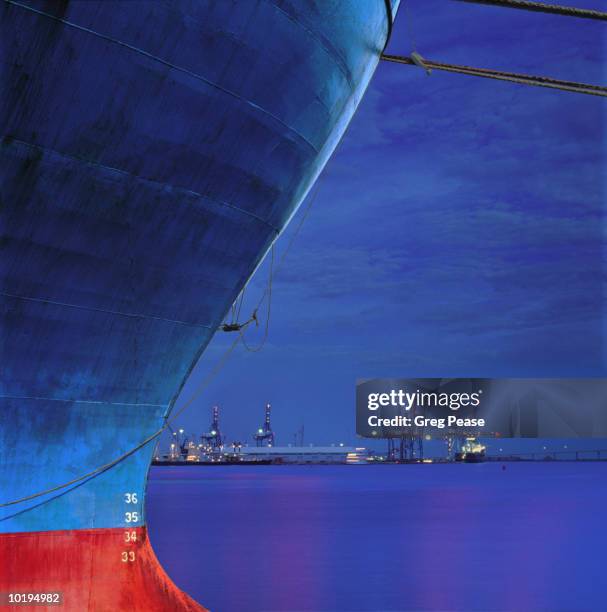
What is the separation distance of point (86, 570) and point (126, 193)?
4465 mm

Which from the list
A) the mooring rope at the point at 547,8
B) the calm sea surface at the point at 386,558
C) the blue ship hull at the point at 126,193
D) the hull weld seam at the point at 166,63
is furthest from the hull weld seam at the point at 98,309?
the calm sea surface at the point at 386,558

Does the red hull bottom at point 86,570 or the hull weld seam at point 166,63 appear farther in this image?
the red hull bottom at point 86,570

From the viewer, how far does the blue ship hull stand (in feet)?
25.9

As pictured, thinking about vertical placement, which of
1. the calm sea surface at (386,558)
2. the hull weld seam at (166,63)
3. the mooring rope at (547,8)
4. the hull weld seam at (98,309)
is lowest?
the calm sea surface at (386,558)

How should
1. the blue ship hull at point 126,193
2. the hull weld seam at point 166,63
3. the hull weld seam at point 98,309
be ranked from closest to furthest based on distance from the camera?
1. the hull weld seam at point 166,63
2. the blue ship hull at point 126,193
3. the hull weld seam at point 98,309

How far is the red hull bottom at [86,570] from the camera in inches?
357

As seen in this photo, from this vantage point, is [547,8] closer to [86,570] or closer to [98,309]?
[98,309]

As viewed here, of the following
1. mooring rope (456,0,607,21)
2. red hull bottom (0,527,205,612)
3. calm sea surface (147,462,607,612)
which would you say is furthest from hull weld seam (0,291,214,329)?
calm sea surface (147,462,607,612)

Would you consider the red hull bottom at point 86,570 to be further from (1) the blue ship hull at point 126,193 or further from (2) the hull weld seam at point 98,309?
(2) the hull weld seam at point 98,309

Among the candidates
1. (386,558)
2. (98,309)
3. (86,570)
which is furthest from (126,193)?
(386,558)

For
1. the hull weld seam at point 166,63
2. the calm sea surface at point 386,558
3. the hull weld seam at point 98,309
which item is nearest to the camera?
the hull weld seam at point 166,63

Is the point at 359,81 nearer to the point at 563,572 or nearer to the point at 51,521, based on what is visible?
the point at 51,521

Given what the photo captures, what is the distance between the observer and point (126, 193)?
870 cm

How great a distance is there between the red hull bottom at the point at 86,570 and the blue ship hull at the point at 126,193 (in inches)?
6.5
